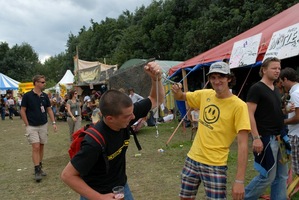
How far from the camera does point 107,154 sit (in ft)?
6.61

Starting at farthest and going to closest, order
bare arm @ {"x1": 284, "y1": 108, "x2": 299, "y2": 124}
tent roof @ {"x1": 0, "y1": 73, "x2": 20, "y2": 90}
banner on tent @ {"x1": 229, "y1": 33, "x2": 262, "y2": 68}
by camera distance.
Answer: tent roof @ {"x1": 0, "y1": 73, "x2": 20, "y2": 90} → banner on tent @ {"x1": 229, "y1": 33, "x2": 262, "y2": 68} → bare arm @ {"x1": 284, "y1": 108, "x2": 299, "y2": 124}

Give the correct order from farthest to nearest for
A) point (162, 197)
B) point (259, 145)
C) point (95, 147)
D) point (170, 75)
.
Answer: point (170, 75) < point (162, 197) < point (259, 145) < point (95, 147)

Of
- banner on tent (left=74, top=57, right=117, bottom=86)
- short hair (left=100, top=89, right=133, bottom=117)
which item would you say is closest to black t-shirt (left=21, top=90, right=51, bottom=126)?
short hair (left=100, top=89, right=133, bottom=117)

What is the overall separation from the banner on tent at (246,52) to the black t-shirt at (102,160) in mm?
5547

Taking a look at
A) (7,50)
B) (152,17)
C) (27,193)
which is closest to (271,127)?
(27,193)

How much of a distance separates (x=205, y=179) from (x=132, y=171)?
3.59 m

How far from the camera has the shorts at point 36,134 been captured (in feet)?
19.1

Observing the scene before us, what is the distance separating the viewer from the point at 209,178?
280cm

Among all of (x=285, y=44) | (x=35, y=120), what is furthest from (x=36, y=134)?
(x=285, y=44)

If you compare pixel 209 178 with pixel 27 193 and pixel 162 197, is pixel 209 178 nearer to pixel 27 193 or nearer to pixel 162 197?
pixel 162 197

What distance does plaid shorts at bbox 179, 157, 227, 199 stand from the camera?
2781mm

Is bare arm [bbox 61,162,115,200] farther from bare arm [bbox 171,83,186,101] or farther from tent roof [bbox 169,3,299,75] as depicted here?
tent roof [bbox 169,3,299,75]

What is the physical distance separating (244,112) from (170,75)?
29.4 ft

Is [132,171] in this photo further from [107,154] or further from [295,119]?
[107,154]
